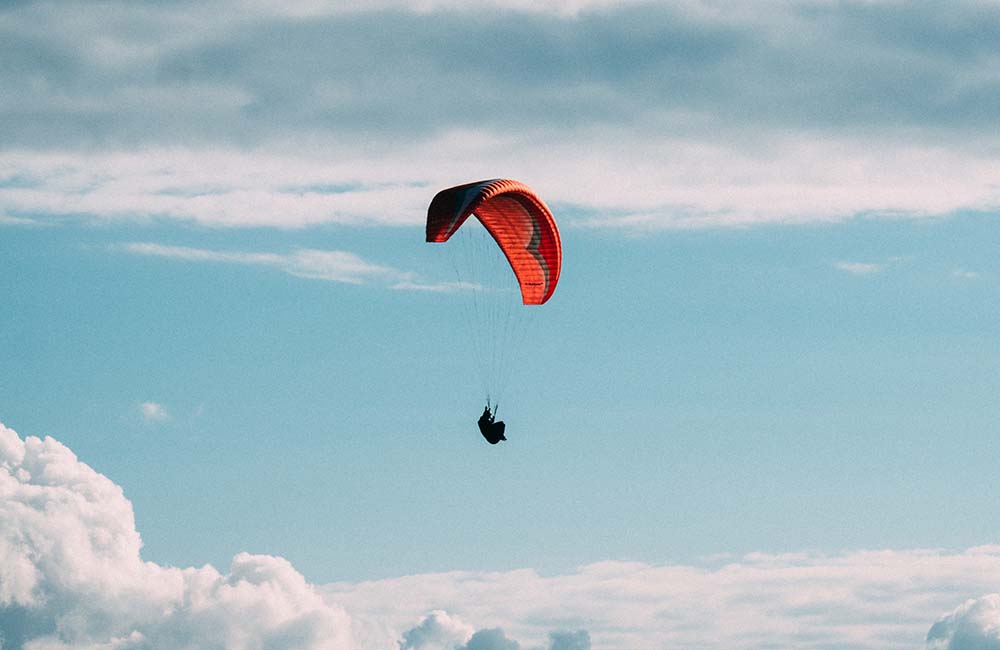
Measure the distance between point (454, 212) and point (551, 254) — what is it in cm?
924

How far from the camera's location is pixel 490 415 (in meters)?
99.8

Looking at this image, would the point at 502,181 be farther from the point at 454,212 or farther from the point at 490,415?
the point at 490,415

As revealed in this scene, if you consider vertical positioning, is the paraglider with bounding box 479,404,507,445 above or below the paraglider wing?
below

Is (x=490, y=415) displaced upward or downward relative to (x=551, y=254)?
downward

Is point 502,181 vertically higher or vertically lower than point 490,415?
higher

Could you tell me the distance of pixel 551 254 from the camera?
103375 millimetres

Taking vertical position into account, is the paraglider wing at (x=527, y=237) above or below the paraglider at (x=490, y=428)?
above

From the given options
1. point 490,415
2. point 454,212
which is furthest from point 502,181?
point 490,415

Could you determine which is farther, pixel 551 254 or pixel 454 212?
pixel 551 254

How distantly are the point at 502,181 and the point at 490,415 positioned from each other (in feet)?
37.5

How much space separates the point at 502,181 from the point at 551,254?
251 inches

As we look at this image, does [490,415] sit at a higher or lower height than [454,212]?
lower

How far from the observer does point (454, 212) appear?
95.6 meters
